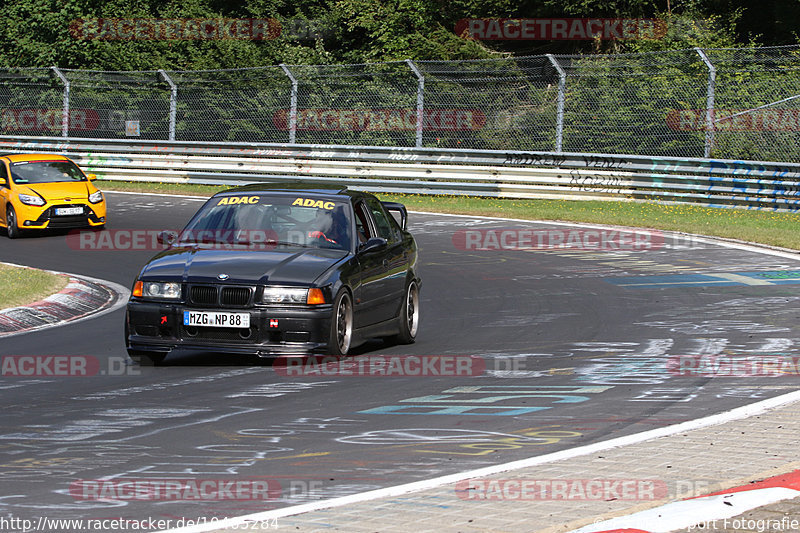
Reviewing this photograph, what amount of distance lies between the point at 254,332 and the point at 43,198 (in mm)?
12956

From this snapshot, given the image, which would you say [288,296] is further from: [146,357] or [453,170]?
[453,170]

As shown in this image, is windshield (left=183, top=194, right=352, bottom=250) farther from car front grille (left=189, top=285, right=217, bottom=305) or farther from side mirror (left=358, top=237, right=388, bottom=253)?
car front grille (left=189, top=285, right=217, bottom=305)

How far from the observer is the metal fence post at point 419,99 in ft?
89.9

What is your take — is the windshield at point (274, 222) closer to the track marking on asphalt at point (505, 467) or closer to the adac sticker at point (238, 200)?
the adac sticker at point (238, 200)

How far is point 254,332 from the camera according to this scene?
941 cm

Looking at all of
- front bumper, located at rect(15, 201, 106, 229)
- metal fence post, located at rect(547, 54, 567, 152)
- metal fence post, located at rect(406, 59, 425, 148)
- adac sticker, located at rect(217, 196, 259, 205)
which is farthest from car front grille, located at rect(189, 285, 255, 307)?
metal fence post, located at rect(406, 59, 425, 148)

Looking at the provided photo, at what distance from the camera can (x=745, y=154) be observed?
24734 mm

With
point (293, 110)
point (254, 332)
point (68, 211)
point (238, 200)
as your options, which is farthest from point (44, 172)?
point (254, 332)

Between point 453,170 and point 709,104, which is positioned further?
point 453,170

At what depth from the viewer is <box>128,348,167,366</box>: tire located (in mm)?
9742

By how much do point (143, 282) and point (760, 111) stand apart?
59.6 ft

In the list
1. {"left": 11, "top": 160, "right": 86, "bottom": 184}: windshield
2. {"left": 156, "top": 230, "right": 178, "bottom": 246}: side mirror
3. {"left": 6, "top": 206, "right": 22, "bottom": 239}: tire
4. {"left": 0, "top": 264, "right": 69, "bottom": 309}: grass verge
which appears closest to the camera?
{"left": 156, "top": 230, "right": 178, "bottom": 246}: side mirror

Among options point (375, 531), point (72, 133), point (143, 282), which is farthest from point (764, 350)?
point (72, 133)

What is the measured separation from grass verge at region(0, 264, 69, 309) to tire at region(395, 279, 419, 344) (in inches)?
178
